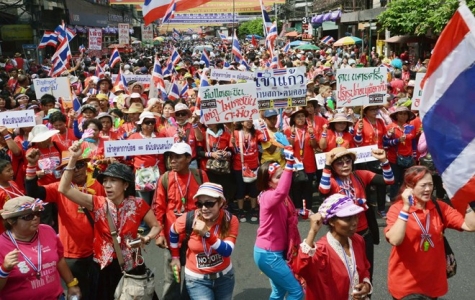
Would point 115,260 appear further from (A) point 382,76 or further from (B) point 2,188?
(A) point 382,76

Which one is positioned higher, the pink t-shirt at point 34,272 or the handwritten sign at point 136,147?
the handwritten sign at point 136,147

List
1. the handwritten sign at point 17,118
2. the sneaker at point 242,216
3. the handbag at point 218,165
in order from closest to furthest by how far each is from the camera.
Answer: the handwritten sign at point 17,118 → the handbag at point 218,165 → the sneaker at point 242,216

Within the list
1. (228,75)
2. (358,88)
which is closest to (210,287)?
(358,88)

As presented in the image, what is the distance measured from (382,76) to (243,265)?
3768 millimetres

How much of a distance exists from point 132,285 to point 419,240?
2175 mm

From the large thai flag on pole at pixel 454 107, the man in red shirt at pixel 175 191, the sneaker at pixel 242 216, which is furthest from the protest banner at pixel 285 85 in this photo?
the large thai flag on pole at pixel 454 107

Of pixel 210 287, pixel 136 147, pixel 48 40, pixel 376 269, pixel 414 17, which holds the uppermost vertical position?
pixel 414 17

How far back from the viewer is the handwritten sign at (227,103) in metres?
7.43

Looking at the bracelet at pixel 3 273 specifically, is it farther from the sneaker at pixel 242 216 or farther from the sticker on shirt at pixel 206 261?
the sneaker at pixel 242 216

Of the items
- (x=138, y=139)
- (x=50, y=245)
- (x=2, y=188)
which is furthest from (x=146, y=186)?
(x=50, y=245)

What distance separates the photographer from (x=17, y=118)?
7.17 meters

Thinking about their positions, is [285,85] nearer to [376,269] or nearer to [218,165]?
[218,165]

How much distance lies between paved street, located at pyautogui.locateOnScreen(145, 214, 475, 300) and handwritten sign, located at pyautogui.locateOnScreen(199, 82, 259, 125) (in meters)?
1.68

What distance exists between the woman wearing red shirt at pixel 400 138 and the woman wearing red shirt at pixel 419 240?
3782mm
